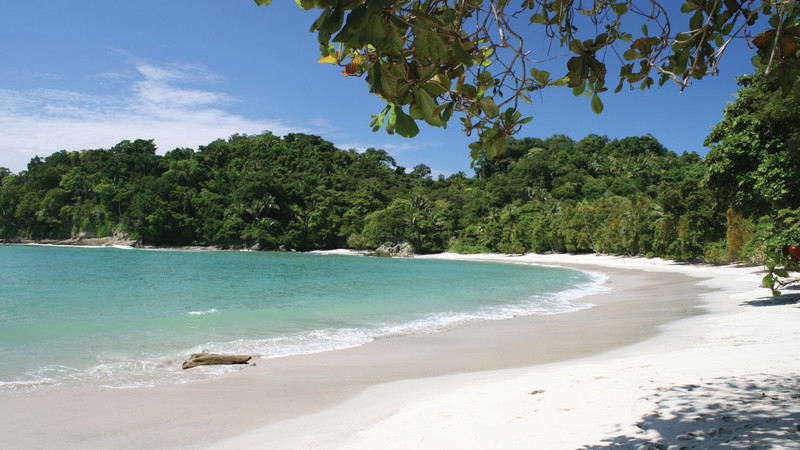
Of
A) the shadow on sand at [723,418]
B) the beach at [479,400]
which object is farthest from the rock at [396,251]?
the shadow on sand at [723,418]

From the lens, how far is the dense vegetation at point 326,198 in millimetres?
54125

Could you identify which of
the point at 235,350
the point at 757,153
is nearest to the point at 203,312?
the point at 235,350

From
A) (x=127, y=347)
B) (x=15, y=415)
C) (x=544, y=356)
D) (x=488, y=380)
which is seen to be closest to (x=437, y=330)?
(x=544, y=356)

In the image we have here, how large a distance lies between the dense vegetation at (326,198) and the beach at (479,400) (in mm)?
34099

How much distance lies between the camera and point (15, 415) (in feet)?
15.6

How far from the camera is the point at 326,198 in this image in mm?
68625

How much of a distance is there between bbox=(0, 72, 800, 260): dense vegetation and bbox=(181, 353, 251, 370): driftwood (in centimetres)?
3658

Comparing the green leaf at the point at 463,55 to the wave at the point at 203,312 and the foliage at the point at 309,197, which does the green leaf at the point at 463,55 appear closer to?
the wave at the point at 203,312

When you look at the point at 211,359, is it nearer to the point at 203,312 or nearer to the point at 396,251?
the point at 203,312

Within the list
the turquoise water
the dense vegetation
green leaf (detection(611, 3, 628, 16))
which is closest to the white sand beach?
green leaf (detection(611, 3, 628, 16))

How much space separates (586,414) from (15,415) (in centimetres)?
580

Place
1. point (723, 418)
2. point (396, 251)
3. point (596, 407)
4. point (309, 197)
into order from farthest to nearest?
point (309, 197), point (396, 251), point (596, 407), point (723, 418)

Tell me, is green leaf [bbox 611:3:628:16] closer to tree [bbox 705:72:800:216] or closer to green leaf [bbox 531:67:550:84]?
green leaf [bbox 531:67:550:84]

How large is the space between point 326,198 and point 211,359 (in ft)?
206
